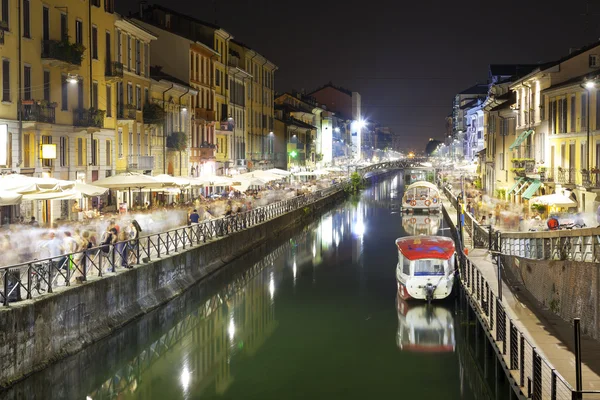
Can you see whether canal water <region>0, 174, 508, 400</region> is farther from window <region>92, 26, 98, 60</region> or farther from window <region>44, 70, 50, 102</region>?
window <region>92, 26, 98, 60</region>

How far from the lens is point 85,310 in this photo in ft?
74.9

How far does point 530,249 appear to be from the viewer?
29.9m

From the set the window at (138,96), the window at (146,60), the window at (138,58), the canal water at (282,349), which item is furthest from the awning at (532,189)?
the window at (146,60)

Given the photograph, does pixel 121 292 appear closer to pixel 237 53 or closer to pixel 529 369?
pixel 529 369

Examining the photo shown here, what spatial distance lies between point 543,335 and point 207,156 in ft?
161

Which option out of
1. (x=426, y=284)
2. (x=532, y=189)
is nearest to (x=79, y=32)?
(x=426, y=284)

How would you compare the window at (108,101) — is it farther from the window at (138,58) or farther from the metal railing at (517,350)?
the metal railing at (517,350)

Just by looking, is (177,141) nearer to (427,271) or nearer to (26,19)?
(26,19)

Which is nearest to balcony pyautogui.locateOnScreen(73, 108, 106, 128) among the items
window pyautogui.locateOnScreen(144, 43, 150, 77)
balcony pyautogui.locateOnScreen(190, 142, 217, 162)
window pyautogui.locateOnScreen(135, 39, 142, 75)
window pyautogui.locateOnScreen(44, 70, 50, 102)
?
window pyautogui.locateOnScreen(44, 70, 50, 102)

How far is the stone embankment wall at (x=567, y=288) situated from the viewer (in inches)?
808

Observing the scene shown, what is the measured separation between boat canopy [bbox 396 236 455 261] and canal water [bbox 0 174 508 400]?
186 cm

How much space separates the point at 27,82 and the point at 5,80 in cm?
208

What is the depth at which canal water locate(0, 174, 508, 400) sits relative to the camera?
21.8m

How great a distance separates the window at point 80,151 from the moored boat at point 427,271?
676 inches
